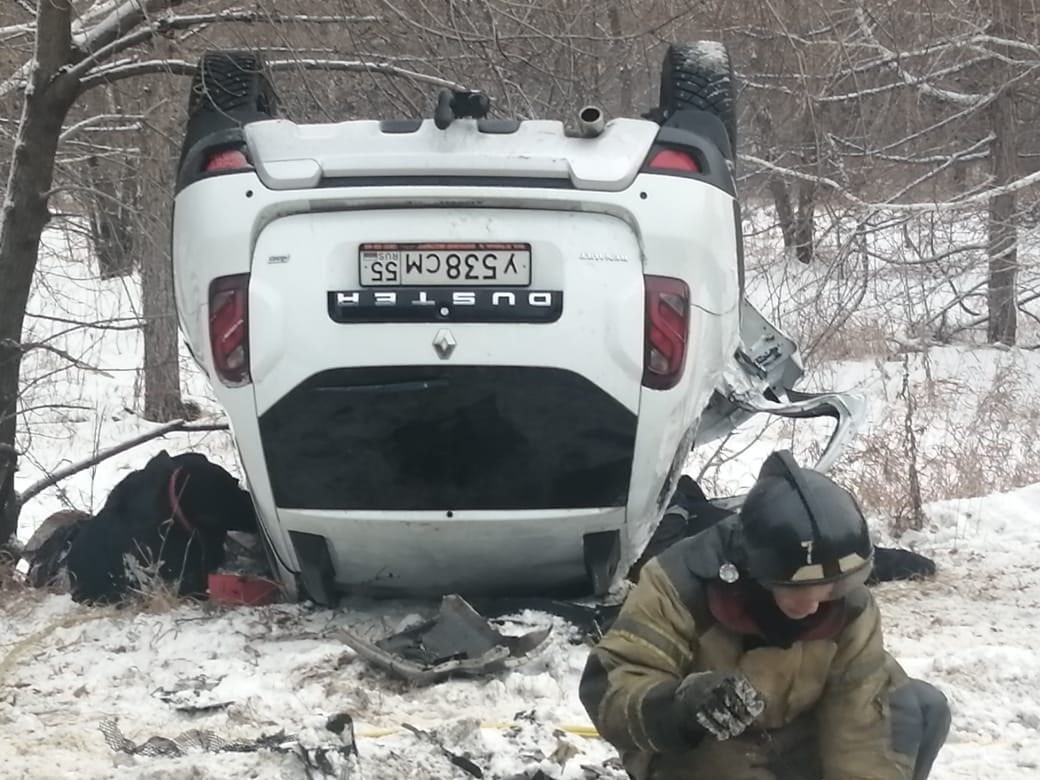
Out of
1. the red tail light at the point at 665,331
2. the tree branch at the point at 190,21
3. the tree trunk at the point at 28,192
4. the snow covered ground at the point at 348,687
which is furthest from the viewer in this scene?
the tree trunk at the point at 28,192

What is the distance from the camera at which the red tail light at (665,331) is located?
390 cm

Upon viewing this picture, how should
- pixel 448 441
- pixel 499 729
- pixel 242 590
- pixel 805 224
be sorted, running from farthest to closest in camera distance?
1. pixel 805 224
2. pixel 242 590
3. pixel 448 441
4. pixel 499 729

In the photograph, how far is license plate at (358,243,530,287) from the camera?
388 centimetres

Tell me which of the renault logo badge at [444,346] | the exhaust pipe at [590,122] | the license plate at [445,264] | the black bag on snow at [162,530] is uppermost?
the exhaust pipe at [590,122]

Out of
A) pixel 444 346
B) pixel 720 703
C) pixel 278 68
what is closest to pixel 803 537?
pixel 720 703

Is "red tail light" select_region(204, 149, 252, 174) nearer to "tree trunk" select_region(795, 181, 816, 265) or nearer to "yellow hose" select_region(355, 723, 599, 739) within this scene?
"yellow hose" select_region(355, 723, 599, 739)

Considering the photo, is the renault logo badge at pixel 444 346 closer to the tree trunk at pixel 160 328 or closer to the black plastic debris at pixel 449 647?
the black plastic debris at pixel 449 647

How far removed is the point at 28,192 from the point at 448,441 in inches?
90.1

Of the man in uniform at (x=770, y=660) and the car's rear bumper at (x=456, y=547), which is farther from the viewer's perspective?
the car's rear bumper at (x=456, y=547)

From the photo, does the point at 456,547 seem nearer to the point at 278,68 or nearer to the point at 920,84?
A: the point at 278,68

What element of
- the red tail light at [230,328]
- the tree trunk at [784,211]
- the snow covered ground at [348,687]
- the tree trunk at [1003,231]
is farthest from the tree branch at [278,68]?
the tree trunk at [1003,231]

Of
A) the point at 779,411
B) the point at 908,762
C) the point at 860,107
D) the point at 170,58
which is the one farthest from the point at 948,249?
the point at 908,762

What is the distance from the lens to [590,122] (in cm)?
400

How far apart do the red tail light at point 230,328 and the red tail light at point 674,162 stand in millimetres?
1229
